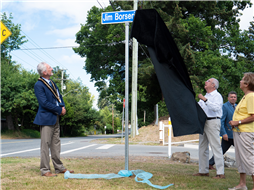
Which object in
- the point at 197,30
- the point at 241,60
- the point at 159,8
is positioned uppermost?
the point at 159,8

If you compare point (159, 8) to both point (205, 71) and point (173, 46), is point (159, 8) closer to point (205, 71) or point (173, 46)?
point (205, 71)

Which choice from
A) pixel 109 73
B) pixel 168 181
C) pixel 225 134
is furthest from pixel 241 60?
pixel 168 181

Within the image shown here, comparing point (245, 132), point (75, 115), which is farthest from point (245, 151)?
point (75, 115)

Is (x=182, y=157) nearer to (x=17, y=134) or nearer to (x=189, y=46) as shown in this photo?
(x=189, y=46)

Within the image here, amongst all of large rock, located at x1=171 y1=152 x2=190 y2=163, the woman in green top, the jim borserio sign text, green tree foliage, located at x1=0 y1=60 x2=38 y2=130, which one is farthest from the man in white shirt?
green tree foliage, located at x1=0 y1=60 x2=38 y2=130

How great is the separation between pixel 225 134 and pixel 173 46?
245 cm

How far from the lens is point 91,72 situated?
31.3 meters

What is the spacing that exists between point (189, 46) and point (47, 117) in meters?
18.5

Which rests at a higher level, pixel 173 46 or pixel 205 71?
pixel 205 71

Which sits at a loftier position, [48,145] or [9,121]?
[9,121]

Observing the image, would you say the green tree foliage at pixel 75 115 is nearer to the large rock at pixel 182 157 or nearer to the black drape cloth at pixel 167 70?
the large rock at pixel 182 157

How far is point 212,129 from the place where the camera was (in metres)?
5.24

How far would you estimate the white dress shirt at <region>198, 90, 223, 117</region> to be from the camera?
5152 millimetres

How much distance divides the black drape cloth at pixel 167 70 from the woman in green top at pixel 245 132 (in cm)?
70
